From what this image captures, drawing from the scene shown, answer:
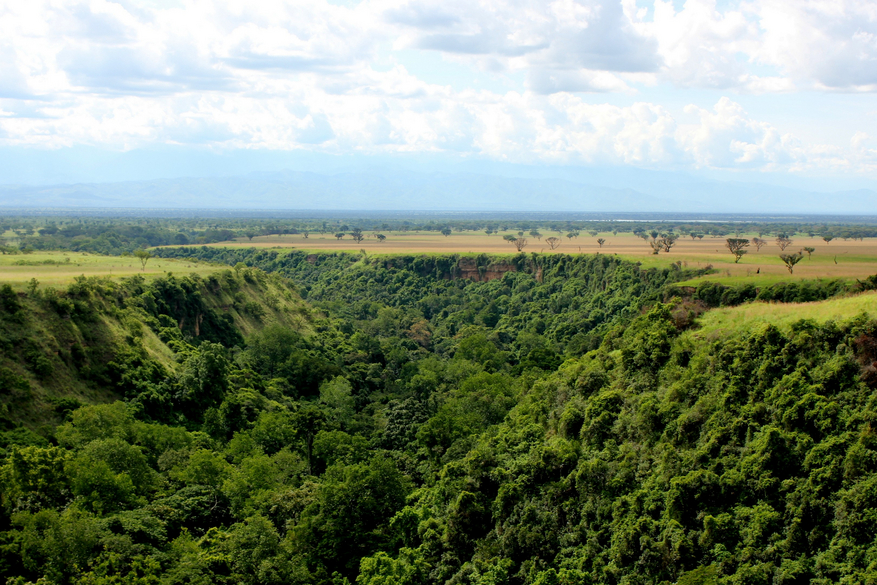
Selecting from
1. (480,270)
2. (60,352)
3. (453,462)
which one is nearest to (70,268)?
(60,352)

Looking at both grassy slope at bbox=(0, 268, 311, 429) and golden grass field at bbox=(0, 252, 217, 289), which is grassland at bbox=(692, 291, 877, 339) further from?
golden grass field at bbox=(0, 252, 217, 289)

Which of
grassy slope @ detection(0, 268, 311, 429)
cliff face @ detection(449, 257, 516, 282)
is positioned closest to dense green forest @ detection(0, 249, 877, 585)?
grassy slope @ detection(0, 268, 311, 429)

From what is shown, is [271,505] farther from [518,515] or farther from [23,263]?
[23,263]

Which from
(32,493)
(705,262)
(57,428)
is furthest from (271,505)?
(705,262)

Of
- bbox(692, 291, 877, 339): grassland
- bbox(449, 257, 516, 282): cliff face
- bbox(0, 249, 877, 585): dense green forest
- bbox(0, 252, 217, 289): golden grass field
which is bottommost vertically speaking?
bbox(0, 249, 877, 585): dense green forest

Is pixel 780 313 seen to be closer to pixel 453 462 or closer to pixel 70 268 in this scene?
pixel 453 462
